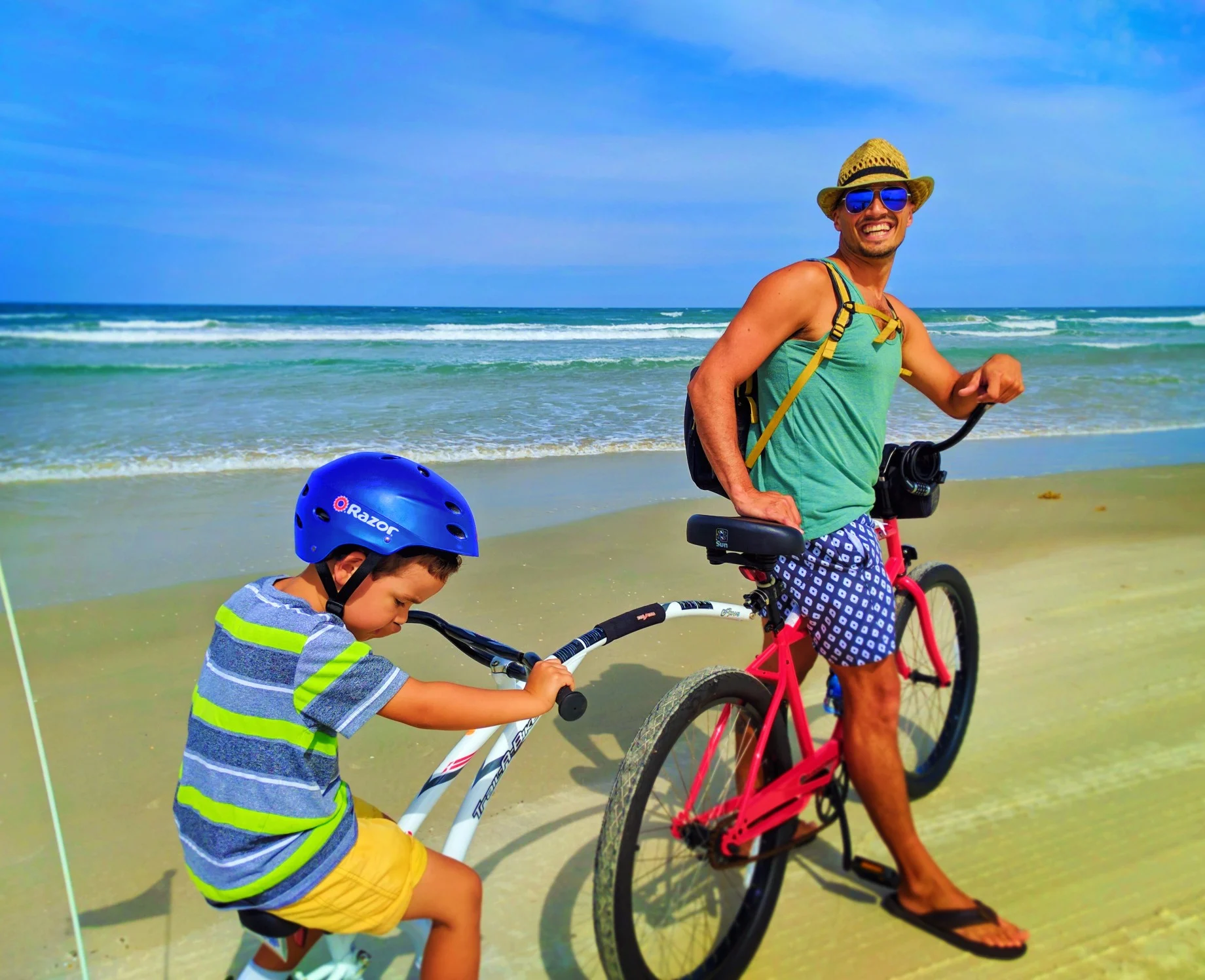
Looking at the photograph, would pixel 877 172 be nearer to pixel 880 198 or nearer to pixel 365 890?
pixel 880 198

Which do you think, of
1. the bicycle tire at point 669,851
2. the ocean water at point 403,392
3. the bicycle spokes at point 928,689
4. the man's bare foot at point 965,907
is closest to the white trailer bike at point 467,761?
the bicycle tire at point 669,851

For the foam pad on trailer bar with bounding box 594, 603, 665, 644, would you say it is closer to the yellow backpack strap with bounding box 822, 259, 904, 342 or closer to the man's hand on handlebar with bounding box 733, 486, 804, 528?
the man's hand on handlebar with bounding box 733, 486, 804, 528

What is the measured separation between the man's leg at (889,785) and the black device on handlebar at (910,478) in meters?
0.55

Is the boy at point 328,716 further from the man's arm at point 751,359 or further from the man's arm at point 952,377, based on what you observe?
the man's arm at point 952,377

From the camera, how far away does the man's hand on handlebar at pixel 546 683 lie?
1.82 meters

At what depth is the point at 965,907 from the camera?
8.59 ft

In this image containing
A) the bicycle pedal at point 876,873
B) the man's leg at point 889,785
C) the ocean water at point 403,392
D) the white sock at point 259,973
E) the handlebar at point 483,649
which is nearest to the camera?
the white sock at point 259,973

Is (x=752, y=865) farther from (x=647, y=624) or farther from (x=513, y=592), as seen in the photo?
(x=513, y=592)

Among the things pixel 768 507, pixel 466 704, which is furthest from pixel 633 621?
pixel 466 704

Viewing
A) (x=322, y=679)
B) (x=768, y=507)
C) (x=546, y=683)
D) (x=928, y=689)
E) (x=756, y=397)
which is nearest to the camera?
(x=322, y=679)

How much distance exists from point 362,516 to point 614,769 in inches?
85.7

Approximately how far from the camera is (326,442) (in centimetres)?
1068

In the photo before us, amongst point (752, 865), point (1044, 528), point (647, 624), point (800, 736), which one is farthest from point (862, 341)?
point (1044, 528)

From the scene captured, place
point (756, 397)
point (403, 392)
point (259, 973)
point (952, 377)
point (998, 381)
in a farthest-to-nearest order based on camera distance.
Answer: point (403, 392)
point (952, 377)
point (998, 381)
point (756, 397)
point (259, 973)
